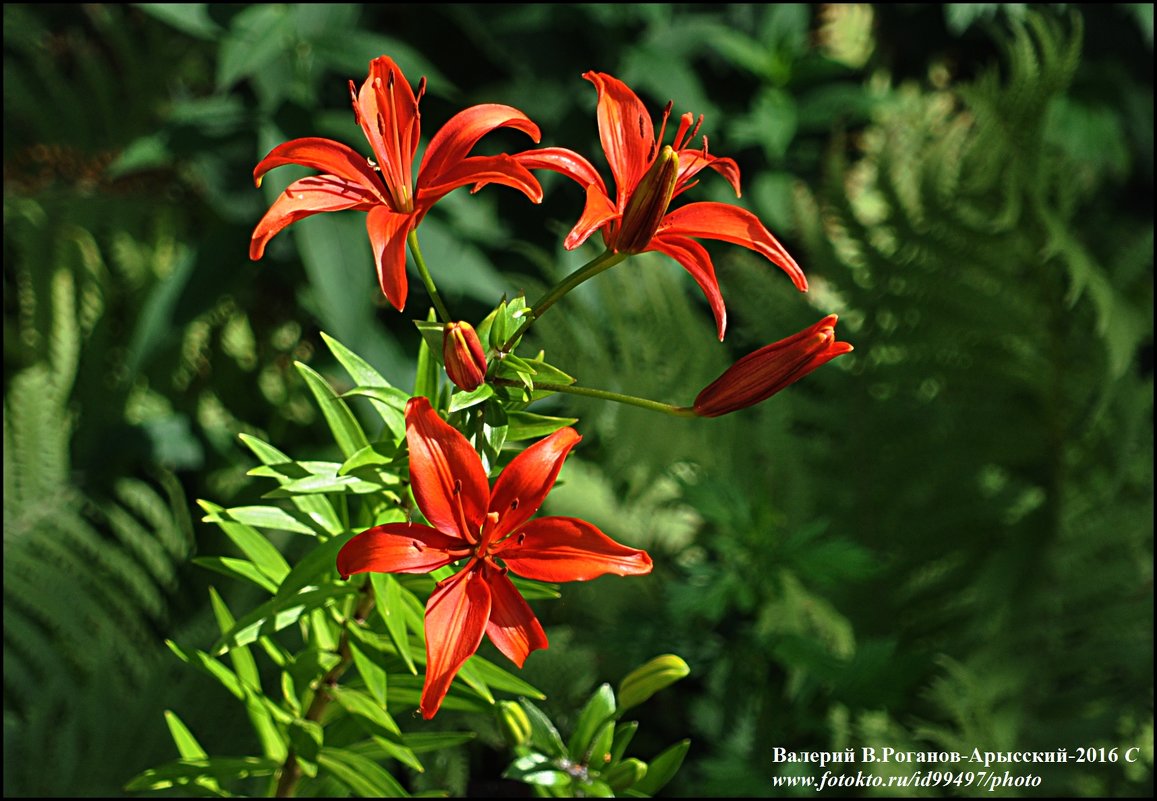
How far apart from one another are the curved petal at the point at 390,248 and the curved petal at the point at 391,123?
0.03m

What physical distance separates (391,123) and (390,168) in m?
0.02

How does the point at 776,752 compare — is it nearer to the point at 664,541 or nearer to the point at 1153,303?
the point at 664,541

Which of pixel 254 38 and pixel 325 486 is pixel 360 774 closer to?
pixel 325 486

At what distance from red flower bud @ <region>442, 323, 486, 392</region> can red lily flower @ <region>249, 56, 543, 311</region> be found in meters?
0.03

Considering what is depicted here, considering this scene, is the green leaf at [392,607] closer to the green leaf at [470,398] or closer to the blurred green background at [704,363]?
the green leaf at [470,398]

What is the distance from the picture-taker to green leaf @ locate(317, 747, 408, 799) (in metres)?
0.52

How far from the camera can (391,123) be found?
421mm

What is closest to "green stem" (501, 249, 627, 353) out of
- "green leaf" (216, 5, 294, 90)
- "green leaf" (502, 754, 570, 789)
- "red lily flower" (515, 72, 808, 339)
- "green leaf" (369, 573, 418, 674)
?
"red lily flower" (515, 72, 808, 339)

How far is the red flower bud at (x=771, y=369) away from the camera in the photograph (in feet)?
1.26

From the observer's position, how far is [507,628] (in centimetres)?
38

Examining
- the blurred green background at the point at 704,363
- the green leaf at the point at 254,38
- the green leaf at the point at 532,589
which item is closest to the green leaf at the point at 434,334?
the green leaf at the point at 532,589

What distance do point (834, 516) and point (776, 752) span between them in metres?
0.56

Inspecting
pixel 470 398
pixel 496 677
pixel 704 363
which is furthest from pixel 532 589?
pixel 704 363

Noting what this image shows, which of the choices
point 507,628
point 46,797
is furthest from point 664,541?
point 507,628
